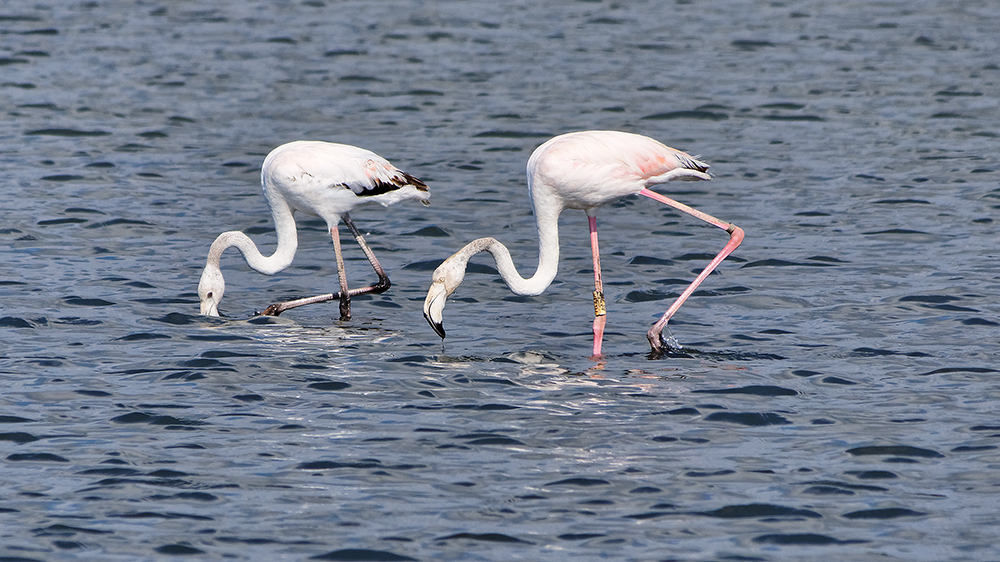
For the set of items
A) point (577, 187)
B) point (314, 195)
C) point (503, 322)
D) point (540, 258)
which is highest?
point (577, 187)

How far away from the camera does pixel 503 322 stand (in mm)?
11109

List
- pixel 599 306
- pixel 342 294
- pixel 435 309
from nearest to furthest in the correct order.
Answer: pixel 435 309 < pixel 599 306 < pixel 342 294

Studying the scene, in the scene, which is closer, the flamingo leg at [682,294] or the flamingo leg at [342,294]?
the flamingo leg at [682,294]

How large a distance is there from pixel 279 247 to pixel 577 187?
3125 millimetres

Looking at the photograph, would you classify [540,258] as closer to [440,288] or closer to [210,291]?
[440,288]

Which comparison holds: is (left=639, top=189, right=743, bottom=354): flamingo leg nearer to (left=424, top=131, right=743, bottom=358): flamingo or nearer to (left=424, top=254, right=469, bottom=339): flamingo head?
(left=424, top=131, right=743, bottom=358): flamingo

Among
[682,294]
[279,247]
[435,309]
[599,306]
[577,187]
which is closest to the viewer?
[435,309]

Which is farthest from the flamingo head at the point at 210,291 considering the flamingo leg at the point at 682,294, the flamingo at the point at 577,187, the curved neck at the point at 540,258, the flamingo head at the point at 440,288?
the flamingo leg at the point at 682,294

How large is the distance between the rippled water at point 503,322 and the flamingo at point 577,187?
41 centimetres

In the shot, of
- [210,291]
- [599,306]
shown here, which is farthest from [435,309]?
[210,291]

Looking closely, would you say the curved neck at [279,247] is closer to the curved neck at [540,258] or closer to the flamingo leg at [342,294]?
the flamingo leg at [342,294]

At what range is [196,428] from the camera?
834cm

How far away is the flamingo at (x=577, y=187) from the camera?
392 inches

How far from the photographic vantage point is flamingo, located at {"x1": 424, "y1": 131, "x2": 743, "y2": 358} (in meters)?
9.95
